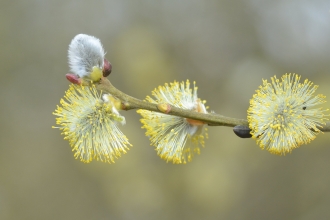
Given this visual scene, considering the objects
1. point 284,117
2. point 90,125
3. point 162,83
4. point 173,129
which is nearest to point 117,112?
point 90,125

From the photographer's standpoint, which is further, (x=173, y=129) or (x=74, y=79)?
(x=173, y=129)

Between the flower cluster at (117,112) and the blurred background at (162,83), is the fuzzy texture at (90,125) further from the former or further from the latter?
the blurred background at (162,83)

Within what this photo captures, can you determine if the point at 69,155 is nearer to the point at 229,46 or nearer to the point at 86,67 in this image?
the point at 229,46

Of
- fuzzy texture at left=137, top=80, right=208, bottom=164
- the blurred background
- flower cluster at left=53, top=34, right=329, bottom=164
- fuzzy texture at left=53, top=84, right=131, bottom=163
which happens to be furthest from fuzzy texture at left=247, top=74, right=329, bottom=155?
the blurred background

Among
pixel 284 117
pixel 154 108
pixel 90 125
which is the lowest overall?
pixel 90 125

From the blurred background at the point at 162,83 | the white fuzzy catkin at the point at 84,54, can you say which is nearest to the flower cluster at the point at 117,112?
the white fuzzy catkin at the point at 84,54

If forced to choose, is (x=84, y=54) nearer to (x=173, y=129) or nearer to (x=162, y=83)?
(x=173, y=129)
